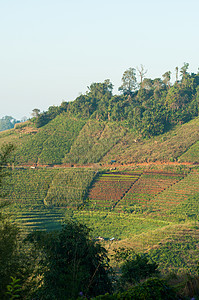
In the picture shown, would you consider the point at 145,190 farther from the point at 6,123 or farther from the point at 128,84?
the point at 6,123

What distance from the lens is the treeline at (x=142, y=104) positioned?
52062mm

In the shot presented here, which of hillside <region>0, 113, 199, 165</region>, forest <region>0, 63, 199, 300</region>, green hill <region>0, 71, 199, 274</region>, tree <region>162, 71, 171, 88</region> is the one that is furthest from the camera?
tree <region>162, 71, 171, 88</region>

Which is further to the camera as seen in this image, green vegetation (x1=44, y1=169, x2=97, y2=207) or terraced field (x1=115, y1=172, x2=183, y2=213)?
green vegetation (x1=44, y1=169, x2=97, y2=207)

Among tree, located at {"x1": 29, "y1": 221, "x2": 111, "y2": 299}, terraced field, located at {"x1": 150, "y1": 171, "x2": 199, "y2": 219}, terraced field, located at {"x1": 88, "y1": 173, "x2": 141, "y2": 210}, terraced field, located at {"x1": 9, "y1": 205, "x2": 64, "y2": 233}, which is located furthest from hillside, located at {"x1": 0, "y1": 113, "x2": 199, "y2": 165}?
tree, located at {"x1": 29, "y1": 221, "x2": 111, "y2": 299}

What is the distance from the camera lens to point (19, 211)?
3459cm

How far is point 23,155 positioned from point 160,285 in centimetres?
4616

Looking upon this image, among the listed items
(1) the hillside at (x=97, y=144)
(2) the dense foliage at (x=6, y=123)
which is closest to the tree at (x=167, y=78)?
(1) the hillside at (x=97, y=144)

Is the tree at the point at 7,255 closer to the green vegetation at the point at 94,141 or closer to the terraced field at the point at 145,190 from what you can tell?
the terraced field at the point at 145,190

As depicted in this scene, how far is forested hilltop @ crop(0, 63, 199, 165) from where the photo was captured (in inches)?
1874

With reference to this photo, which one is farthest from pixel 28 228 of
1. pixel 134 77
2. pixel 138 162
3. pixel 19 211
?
pixel 134 77

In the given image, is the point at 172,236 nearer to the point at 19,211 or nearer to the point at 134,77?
the point at 19,211

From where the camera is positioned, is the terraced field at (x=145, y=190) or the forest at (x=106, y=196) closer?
the forest at (x=106, y=196)

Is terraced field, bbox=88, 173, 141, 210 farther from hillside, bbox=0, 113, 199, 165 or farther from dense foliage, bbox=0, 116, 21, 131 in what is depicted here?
dense foliage, bbox=0, 116, 21, 131

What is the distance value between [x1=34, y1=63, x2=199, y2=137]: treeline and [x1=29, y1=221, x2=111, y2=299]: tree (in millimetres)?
41436
